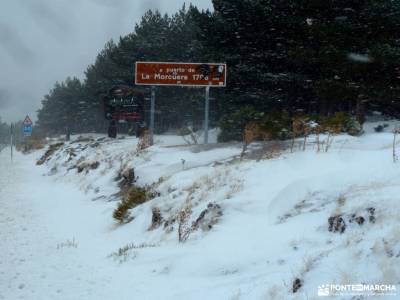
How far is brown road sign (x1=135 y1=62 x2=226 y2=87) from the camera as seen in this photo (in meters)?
17.1

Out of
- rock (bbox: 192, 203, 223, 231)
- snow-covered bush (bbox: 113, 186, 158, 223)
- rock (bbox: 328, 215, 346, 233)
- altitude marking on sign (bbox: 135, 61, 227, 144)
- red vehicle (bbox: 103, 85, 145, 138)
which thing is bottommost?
snow-covered bush (bbox: 113, 186, 158, 223)

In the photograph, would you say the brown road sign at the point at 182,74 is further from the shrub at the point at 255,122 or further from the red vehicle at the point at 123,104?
the red vehicle at the point at 123,104

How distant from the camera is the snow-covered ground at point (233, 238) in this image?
4.20 metres

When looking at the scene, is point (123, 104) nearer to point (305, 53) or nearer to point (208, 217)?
point (305, 53)

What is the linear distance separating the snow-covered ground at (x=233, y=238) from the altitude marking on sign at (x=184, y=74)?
742cm

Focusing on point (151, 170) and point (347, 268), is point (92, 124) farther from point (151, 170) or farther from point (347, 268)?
point (347, 268)

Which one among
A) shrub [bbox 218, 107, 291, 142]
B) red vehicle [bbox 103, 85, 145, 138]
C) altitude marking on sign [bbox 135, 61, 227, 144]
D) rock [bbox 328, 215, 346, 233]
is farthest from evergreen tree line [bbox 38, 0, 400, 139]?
rock [bbox 328, 215, 346, 233]

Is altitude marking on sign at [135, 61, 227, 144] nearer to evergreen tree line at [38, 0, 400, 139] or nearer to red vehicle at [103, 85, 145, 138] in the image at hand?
evergreen tree line at [38, 0, 400, 139]

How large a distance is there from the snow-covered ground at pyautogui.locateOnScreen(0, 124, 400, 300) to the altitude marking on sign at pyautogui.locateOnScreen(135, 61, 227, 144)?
7.42 m

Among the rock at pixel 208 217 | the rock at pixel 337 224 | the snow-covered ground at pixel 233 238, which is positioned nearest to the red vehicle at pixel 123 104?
the snow-covered ground at pixel 233 238

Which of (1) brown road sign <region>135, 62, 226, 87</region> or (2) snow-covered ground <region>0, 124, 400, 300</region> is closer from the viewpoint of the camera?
(2) snow-covered ground <region>0, 124, 400, 300</region>

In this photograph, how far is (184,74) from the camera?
1764 centimetres

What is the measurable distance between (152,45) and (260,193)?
32173 millimetres

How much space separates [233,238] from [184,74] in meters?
12.8
